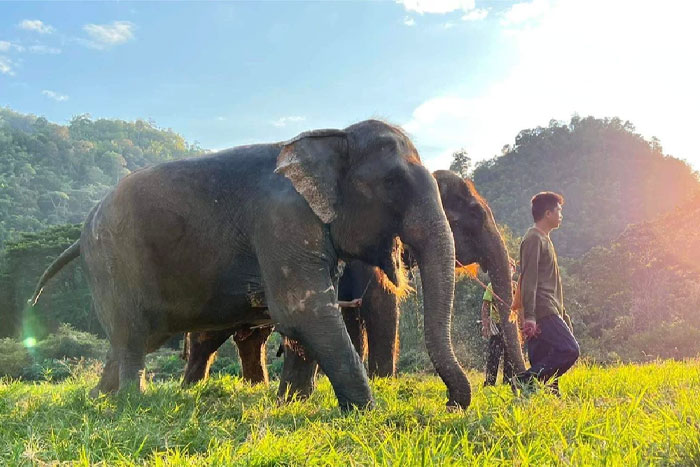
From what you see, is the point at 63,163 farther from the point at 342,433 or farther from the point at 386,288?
the point at 342,433

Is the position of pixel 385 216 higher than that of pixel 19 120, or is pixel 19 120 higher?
pixel 19 120

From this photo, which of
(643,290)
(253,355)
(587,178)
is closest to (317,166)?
(253,355)

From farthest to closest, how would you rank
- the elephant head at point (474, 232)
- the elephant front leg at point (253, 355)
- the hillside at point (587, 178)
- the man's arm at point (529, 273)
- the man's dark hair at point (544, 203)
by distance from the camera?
the hillside at point (587, 178), the elephant front leg at point (253, 355), the elephant head at point (474, 232), the man's dark hair at point (544, 203), the man's arm at point (529, 273)

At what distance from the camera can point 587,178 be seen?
4978 centimetres

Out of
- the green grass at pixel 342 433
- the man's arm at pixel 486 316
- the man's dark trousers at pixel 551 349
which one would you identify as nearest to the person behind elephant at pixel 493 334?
the man's arm at pixel 486 316

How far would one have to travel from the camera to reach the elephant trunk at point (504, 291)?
593 centimetres

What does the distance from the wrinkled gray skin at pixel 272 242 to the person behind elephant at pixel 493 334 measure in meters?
1.88

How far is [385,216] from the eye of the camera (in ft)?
15.8

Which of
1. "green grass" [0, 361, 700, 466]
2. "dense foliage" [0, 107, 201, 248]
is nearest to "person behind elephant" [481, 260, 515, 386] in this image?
"green grass" [0, 361, 700, 466]

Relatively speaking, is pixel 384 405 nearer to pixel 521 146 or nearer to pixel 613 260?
pixel 613 260

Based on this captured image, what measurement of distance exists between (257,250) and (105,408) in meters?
1.64

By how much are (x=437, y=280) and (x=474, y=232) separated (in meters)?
2.79

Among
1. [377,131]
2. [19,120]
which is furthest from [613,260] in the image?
[19,120]

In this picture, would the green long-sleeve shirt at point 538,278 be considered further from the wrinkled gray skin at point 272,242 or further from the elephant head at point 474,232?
the elephant head at point 474,232
